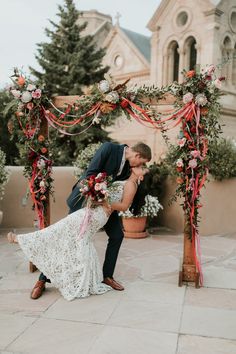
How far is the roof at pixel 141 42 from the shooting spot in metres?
32.2

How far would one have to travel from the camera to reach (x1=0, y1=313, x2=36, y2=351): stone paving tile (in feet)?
12.6

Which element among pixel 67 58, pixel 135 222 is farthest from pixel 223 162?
pixel 67 58

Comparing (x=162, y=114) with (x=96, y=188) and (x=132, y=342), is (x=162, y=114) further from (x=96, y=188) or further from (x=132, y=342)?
(x=132, y=342)

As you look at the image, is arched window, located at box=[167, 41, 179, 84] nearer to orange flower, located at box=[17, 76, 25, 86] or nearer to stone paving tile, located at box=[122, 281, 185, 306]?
orange flower, located at box=[17, 76, 25, 86]

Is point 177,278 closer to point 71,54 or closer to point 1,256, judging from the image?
point 1,256

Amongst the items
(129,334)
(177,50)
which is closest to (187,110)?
(129,334)

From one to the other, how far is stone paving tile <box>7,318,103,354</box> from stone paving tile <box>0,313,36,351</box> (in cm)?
6

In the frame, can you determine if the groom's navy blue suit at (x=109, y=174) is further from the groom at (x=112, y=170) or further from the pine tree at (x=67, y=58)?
the pine tree at (x=67, y=58)

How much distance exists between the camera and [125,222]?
28.7 feet

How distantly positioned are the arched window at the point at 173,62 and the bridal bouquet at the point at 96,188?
24441mm

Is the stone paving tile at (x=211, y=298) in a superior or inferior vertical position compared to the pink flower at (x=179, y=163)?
inferior

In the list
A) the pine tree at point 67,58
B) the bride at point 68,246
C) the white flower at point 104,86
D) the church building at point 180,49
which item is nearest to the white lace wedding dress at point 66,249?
the bride at point 68,246

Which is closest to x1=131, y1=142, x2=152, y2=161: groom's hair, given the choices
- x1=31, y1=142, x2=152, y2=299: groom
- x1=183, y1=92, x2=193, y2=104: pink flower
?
x1=31, y1=142, x2=152, y2=299: groom

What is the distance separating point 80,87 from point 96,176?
649 inches
